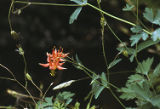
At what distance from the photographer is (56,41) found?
9.92ft

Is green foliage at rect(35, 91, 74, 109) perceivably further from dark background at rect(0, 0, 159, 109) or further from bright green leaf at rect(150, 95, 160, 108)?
dark background at rect(0, 0, 159, 109)

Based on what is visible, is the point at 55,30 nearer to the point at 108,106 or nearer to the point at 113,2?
the point at 113,2

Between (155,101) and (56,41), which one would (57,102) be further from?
(56,41)

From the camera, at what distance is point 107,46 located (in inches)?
123

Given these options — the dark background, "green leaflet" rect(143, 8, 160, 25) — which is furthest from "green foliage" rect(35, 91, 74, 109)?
the dark background

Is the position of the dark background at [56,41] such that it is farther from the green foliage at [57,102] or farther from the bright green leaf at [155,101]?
the bright green leaf at [155,101]

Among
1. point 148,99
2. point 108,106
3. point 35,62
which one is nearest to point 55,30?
point 35,62

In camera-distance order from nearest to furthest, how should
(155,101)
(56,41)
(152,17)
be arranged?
1. (155,101)
2. (152,17)
3. (56,41)

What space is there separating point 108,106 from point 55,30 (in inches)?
40.4

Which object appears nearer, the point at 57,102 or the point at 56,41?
the point at 57,102

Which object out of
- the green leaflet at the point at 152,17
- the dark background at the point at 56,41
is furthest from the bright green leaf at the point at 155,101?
the dark background at the point at 56,41

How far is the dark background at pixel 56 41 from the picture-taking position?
2924 millimetres

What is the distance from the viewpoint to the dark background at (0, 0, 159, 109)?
292 centimetres

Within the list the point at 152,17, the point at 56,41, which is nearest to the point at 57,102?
the point at 152,17
